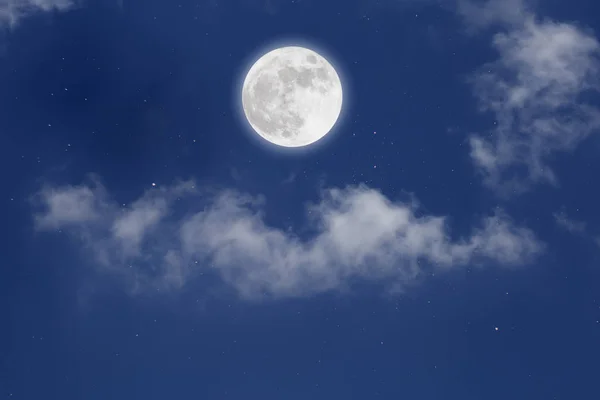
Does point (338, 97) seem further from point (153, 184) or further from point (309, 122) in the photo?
point (153, 184)

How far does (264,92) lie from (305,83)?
3976 millimetres

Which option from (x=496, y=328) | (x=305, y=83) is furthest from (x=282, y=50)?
(x=496, y=328)

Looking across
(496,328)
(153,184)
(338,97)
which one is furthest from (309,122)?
(496,328)

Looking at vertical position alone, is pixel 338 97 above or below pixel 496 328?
above

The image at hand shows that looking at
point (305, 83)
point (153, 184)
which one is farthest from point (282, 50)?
point (153, 184)

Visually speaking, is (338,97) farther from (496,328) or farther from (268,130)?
(496,328)

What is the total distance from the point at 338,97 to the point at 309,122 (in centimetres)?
360

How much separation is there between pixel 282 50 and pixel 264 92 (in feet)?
14.2

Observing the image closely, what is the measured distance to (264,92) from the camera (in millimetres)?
133875

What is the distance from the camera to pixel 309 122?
438 ft

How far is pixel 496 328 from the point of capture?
133 m

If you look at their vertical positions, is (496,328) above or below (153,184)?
below

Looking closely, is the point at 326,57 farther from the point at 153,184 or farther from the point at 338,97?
the point at 153,184

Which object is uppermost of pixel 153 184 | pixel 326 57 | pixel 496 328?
pixel 326 57
